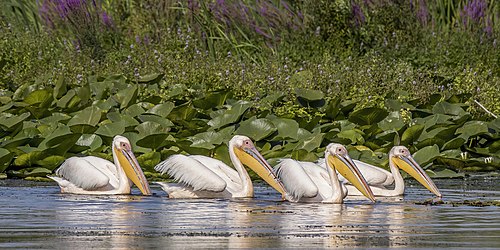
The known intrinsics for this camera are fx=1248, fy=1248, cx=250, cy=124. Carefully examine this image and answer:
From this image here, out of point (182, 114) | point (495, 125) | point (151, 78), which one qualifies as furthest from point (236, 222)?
point (151, 78)

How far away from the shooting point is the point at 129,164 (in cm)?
1046

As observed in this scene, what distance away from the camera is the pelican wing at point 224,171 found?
10.4 m

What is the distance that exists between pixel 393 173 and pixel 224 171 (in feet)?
4.78

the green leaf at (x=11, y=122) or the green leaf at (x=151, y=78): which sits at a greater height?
the green leaf at (x=11, y=122)

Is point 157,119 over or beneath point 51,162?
over

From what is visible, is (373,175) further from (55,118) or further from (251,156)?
(55,118)

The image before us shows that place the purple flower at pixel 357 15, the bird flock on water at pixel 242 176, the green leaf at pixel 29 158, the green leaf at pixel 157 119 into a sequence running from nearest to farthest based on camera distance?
the bird flock on water at pixel 242 176 → the green leaf at pixel 29 158 → the green leaf at pixel 157 119 → the purple flower at pixel 357 15

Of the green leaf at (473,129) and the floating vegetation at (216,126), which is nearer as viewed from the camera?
the floating vegetation at (216,126)

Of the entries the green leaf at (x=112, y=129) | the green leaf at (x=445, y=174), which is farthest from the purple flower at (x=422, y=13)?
the green leaf at (x=112, y=129)

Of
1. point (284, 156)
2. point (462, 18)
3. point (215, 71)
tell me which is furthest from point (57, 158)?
point (462, 18)

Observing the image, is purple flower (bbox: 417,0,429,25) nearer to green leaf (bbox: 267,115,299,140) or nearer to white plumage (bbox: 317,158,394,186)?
green leaf (bbox: 267,115,299,140)

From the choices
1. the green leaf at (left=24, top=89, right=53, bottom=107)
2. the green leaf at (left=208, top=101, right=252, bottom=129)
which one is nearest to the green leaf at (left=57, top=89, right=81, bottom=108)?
the green leaf at (left=24, top=89, right=53, bottom=107)

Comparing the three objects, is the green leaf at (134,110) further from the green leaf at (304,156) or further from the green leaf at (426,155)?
the green leaf at (426,155)

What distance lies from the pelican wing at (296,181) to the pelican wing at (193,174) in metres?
0.51
